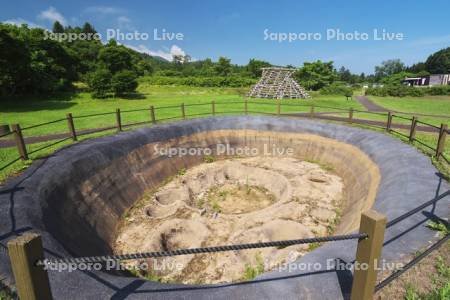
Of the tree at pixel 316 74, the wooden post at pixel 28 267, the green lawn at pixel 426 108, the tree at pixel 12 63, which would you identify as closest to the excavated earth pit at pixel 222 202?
the wooden post at pixel 28 267

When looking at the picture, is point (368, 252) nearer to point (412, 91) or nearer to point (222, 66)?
point (412, 91)

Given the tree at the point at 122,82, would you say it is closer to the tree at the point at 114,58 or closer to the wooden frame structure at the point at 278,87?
the tree at the point at 114,58

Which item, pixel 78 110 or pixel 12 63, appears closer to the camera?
pixel 78 110

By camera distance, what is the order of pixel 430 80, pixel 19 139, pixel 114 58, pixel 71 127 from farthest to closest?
pixel 430 80
pixel 114 58
pixel 71 127
pixel 19 139

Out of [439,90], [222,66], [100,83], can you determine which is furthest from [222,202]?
[222,66]

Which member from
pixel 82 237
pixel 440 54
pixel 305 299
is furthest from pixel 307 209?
pixel 440 54

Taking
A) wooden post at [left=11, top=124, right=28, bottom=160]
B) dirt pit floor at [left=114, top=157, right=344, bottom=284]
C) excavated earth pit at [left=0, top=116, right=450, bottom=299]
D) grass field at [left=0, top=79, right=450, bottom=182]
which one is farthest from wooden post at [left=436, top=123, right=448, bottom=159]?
wooden post at [left=11, top=124, right=28, bottom=160]

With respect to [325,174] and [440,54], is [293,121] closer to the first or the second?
[325,174]
